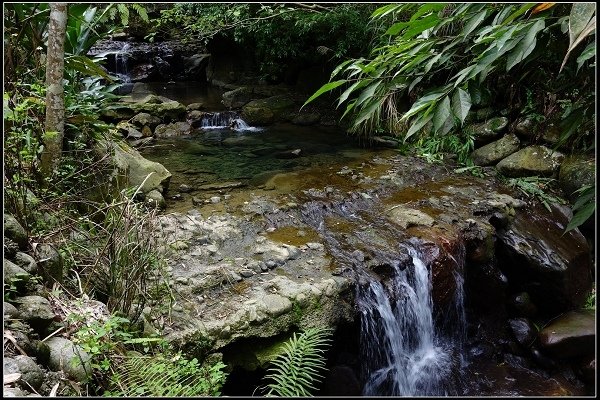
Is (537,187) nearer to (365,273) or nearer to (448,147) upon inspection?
(448,147)

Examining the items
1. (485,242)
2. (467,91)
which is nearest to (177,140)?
(485,242)

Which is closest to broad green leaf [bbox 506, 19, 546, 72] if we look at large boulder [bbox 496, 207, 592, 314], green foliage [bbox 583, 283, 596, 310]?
large boulder [bbox 496, 207, 592, 314]

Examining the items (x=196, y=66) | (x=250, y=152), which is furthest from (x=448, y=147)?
(x=196, y=66)

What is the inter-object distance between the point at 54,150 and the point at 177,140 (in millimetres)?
5290

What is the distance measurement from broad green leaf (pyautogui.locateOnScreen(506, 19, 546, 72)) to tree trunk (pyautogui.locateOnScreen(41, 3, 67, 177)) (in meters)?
2.36

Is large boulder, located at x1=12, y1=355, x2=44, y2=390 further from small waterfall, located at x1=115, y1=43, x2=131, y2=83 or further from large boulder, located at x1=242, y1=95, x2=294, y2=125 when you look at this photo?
small waterfall, located at x1=115, y1=43, x2=131, y2=83

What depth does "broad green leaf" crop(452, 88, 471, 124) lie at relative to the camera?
3.97ft

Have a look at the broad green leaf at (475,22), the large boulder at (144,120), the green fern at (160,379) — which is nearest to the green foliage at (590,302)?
the green fern at (160,379)

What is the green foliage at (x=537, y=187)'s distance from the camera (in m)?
5.38

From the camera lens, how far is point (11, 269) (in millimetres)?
2008

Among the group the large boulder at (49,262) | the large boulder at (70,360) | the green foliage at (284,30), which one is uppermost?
the green foliage at (284,30)

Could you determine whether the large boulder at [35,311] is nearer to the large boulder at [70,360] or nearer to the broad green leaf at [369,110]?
the large boulder at [70,360]

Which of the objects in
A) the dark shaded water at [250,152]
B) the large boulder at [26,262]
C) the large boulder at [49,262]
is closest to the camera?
the large boulder at [26,262]

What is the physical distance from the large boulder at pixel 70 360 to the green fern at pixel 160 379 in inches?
4.8
